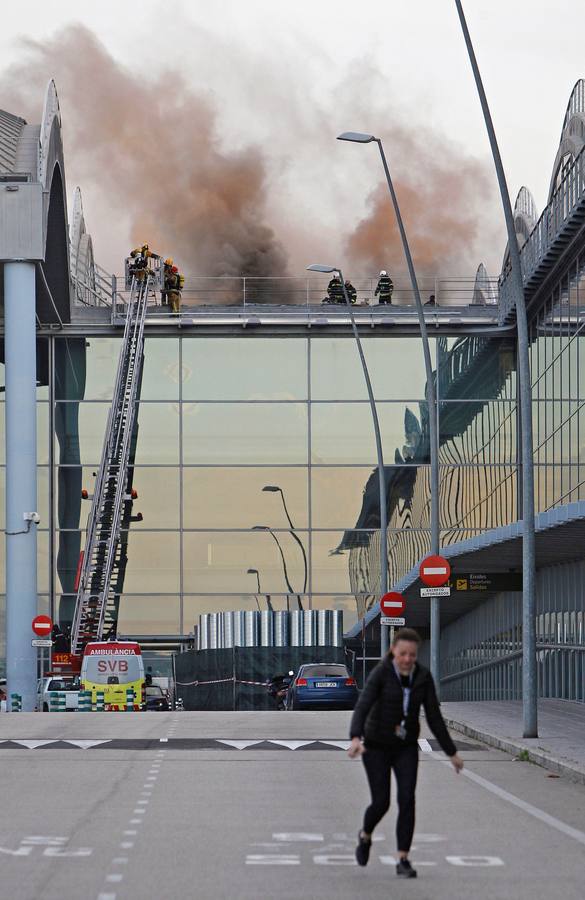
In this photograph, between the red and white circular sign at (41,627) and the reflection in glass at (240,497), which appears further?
the reflection in glass at (240,497)

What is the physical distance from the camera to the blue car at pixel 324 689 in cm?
3953

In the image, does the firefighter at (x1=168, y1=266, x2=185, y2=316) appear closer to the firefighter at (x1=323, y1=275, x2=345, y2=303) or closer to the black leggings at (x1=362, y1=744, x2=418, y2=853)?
the firefighter at (x1=323, y1=275, x2=345, y2=303)

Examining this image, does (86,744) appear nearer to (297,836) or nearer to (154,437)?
(297,836)

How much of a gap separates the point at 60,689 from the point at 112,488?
11202 millimetres

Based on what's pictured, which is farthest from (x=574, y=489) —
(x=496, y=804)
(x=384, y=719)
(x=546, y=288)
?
(x=384, y=719)

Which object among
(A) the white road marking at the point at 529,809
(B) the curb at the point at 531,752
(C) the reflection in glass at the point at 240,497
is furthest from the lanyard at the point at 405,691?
(C) the reflection in glass at the point at 240,497

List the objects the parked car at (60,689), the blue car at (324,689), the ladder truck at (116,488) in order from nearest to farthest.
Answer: the blue car at (324,689)
the parked car at (60,689)
the ladder truck at (116,488)

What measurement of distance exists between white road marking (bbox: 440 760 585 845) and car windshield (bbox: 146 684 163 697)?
30.0 meters

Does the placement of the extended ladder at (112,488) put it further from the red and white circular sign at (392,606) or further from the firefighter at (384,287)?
the red and white circular sign at (392,606)

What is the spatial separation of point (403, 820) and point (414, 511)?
4809cm

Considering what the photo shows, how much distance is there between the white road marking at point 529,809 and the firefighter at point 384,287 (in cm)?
4144

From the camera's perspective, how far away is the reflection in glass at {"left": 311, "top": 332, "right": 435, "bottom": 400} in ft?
192

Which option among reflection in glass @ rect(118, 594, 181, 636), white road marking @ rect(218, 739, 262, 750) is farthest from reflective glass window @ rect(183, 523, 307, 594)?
white road marking @ rect(218, 739, 262, 750)

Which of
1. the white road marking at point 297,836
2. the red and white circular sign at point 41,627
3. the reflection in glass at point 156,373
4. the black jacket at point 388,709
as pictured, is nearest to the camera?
the black jacket at point 388,709
